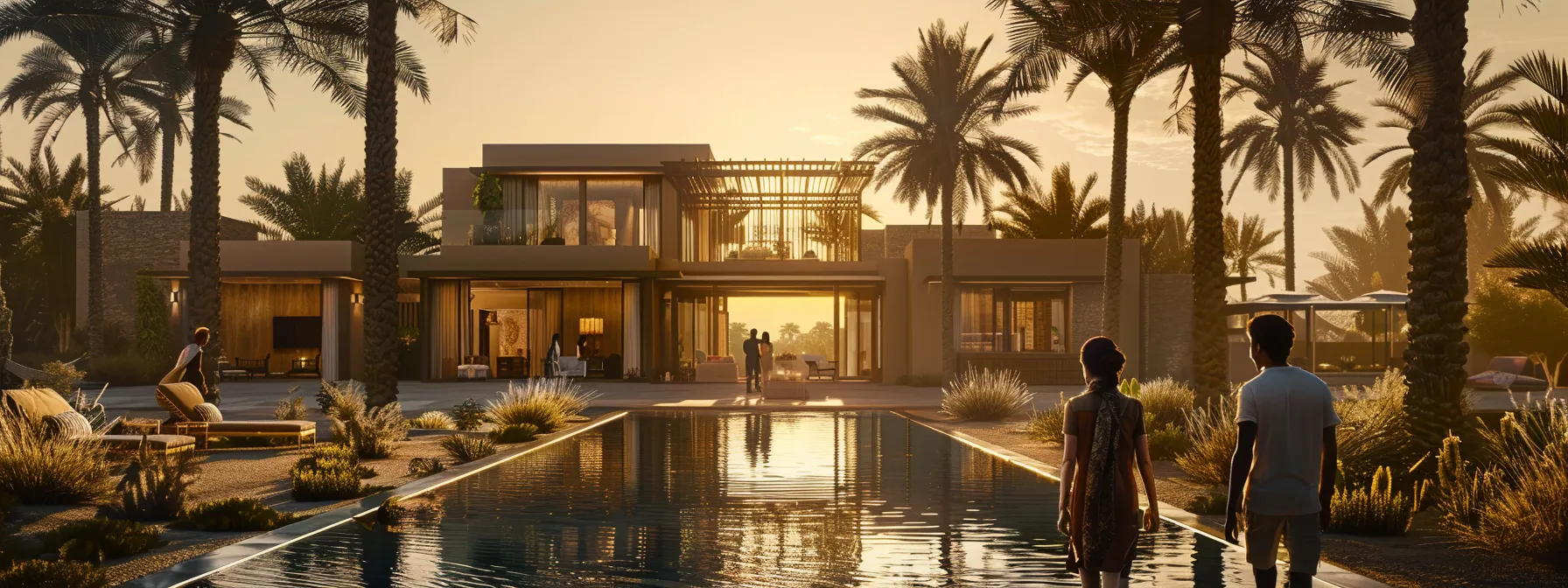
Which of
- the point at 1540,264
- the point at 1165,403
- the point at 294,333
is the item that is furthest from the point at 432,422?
the point at 294,333

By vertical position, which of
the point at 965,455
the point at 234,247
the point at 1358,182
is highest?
the point at 1358,182

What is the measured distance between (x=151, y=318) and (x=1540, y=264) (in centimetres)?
3197

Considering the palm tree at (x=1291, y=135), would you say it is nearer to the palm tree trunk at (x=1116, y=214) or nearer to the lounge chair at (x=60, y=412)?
the palm tree trunk at (x=1116, y=214)

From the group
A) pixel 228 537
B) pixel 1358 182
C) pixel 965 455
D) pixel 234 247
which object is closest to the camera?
pixel 228 537

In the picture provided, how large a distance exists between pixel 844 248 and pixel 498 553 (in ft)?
91.3

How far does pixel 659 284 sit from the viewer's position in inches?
1329

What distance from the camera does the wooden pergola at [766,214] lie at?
32031 millimetres

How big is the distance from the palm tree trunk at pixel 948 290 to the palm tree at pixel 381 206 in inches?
635

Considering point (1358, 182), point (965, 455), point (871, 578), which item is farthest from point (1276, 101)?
point (871, 578)

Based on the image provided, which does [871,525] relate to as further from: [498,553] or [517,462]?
[517,462]

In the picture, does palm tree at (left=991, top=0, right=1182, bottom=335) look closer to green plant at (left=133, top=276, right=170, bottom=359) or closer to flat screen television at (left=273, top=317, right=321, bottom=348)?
flat screen television at (left=273, top=317, right=321, bottom=348)

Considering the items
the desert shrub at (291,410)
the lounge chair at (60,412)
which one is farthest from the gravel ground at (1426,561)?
the desert shrub at (291,410)

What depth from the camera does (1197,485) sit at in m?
11.2

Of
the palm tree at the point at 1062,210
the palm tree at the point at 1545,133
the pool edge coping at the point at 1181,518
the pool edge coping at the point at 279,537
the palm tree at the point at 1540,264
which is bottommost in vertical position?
the pool edge coping at the point at 1181,518
